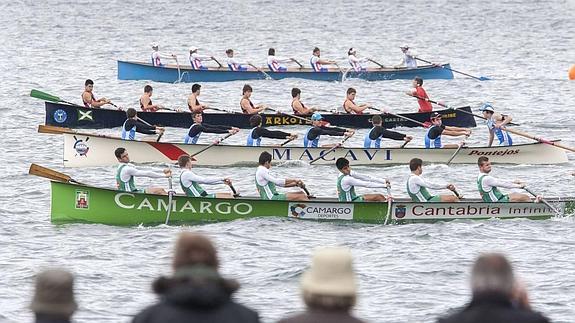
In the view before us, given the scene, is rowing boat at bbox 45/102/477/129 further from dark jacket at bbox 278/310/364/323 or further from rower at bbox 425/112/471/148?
dark jacket at bbox 278/310/364/323

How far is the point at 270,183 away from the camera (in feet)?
80.9

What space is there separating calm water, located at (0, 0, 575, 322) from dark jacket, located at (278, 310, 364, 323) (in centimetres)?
1008

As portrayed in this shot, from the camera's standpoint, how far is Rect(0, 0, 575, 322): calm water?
20.5 m

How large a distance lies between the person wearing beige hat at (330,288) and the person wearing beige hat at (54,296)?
135 centimetres

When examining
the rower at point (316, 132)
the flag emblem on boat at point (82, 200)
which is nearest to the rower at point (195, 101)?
the rower at point (316, 132)

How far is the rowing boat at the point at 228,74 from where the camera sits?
5134 cm

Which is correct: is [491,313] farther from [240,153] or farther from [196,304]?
[240,153]

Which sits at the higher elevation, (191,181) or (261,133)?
(261,133)

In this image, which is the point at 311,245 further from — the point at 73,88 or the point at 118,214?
the point at 73,88

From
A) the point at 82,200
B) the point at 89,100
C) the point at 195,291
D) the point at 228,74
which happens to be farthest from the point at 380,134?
the point at 195,291

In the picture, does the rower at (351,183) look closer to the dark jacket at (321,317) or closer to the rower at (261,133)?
the rower at (261,133)

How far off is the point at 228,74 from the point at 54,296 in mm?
43225

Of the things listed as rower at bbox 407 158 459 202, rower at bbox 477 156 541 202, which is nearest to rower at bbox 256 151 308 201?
rower at bbox 407 158 459 202

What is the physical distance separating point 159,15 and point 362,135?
2398 inches
